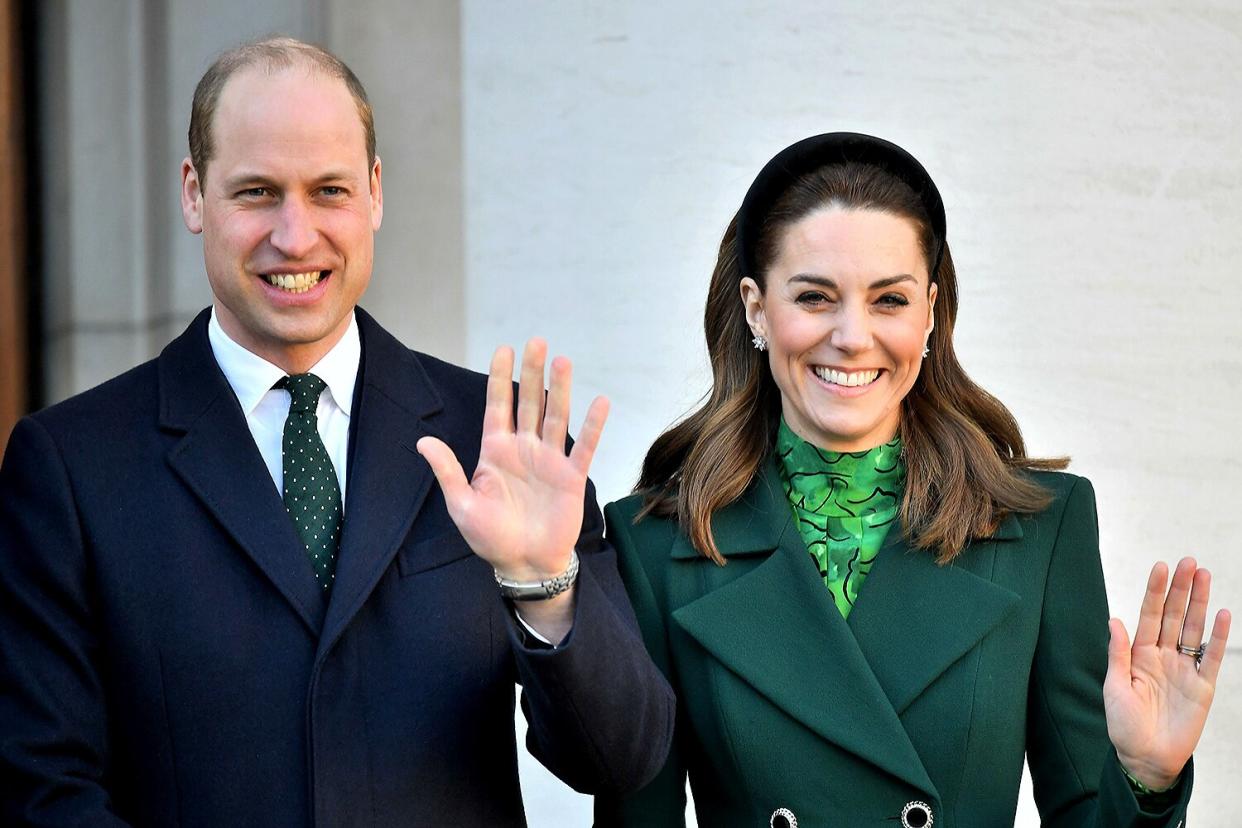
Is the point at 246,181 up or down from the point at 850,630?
up

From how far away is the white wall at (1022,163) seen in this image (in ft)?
14.8

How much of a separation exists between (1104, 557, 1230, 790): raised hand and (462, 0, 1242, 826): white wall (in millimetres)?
1836

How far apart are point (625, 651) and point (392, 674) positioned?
0.34 meters

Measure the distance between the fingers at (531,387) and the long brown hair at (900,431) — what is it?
62 cm

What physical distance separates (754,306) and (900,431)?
0.31 meters

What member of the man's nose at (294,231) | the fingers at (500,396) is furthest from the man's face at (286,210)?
the fingers at (500,396)

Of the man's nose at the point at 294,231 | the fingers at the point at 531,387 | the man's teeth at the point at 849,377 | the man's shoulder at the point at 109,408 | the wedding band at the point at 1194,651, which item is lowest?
the wedding band at the point at 1194,651

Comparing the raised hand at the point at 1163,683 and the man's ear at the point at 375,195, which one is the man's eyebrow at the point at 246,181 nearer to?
the man's ear at the point at 375,195

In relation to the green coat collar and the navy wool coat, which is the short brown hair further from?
the green coat collar

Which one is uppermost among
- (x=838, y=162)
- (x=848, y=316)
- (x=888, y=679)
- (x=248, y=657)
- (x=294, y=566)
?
(x=838, y=162)

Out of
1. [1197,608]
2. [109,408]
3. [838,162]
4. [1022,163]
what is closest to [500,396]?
[109,408]

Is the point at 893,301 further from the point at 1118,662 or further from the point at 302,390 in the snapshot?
the point at 302,390

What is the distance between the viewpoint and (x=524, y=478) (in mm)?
2615

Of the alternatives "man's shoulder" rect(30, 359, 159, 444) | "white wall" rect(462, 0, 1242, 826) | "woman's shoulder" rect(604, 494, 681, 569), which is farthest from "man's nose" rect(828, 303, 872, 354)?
"white wall" rect(462, 0, 1242, 826)
